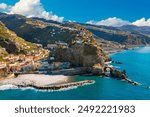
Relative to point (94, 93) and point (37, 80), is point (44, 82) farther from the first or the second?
point (94, 93)

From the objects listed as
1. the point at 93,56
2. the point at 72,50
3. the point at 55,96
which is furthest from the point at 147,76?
the point at 55,96

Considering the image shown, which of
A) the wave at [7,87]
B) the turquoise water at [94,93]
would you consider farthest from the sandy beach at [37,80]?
the turquoise water at [94,93]

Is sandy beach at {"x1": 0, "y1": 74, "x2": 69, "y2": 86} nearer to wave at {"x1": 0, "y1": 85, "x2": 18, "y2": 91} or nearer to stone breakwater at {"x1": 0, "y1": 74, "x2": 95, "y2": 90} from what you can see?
stone breakwater at {"x1": 0, "y1": 74, "x2": 95, "y2": 90}

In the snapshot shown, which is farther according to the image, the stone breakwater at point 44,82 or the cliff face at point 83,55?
the cliff face at point 83,55

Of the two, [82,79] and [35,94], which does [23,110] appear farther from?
[82,79]

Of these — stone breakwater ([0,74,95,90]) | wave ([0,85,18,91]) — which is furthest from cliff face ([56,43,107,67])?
wave ([0,85,18,91])

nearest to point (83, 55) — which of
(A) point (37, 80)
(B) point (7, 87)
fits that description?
(A) point (37, 80)

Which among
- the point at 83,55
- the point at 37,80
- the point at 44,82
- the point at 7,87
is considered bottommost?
the point at 7,87

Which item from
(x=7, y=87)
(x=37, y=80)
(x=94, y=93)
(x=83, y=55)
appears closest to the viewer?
(x=94, y=93)

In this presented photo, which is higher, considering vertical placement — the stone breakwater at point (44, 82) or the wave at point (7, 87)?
the stone breakwater at point (44, 82)

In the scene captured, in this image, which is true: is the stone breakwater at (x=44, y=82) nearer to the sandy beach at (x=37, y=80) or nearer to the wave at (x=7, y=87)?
the sandy beach at (x=37, y=80)

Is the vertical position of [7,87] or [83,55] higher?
[83,55]
